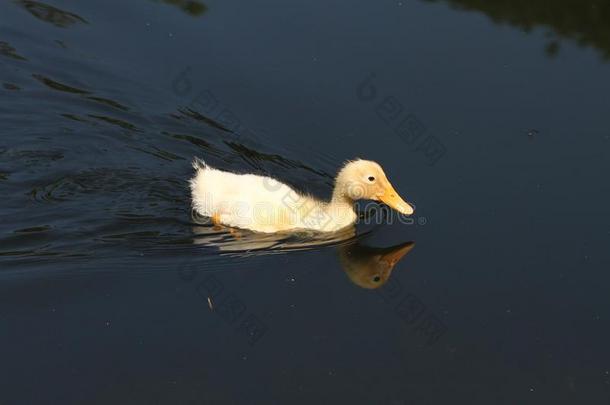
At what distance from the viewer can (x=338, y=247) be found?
793cm

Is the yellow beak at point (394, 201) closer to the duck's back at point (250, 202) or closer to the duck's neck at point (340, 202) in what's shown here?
the duck's neck at point (340, 202)

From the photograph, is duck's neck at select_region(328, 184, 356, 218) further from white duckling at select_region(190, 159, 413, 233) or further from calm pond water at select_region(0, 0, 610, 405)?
calm pond water at select_region(0, 0, 610, 405)

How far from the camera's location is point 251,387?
6.13 metres

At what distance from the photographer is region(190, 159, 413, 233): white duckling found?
26.3 ft

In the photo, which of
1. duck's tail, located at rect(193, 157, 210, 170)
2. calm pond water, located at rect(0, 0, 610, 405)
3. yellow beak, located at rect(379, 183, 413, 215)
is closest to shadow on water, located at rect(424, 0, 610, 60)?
calm pond water, located at rect(0, 0, 610, 405)

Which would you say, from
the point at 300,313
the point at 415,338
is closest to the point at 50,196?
the point at 300,313

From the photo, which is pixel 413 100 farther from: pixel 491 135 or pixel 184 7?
pixel 184 7

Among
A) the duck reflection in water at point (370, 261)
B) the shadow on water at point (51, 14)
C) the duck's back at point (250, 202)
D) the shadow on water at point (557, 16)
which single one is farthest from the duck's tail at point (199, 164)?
the shadow on water at point (557, 16)

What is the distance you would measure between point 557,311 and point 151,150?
444 cm

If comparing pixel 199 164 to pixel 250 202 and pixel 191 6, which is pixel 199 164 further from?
pixel 191 6

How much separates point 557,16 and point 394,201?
16.9 ft

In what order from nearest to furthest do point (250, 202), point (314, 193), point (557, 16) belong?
point (250, 202) → point (314, 193) → point (557, 16)

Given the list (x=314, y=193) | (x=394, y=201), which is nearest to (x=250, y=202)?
(x=314, y=193)

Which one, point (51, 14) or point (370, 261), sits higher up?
point (51, 14)
